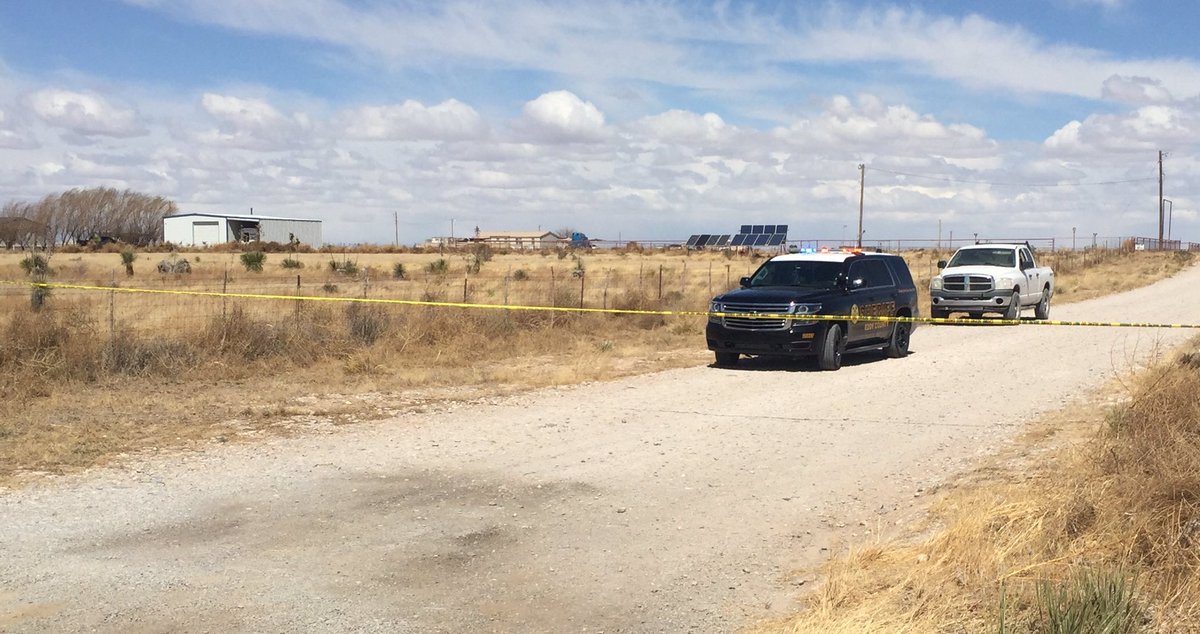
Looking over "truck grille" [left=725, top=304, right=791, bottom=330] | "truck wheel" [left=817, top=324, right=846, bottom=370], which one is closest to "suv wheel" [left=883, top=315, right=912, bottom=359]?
"truck wheel" [left=817, top=324, right=846, bottom=370]

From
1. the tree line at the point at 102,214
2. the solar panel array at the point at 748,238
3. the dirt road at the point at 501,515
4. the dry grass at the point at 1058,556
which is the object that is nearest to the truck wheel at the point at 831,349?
the dirt road at the point at 501,515

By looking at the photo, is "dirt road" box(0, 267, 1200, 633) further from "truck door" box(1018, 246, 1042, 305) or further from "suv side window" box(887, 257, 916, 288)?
"truck door" box(1018, 246, 1042, 305)

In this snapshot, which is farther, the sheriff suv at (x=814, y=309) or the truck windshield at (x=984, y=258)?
the truck windshield at (x=984, y=258)

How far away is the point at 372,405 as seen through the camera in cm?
1293

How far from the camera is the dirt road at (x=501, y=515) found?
20.0ft

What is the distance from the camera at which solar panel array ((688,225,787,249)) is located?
9894 centimetres

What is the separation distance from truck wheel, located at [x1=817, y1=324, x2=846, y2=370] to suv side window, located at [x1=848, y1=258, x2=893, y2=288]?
1426 mm

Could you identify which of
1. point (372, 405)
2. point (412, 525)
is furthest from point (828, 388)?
point (412, 525)

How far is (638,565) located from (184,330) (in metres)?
12.2

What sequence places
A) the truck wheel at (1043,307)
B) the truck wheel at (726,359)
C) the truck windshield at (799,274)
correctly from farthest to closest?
1. the truck wheel at (1043,307)
2. the truck windshield at (799,274)
3. the truck wheel at (726,359)

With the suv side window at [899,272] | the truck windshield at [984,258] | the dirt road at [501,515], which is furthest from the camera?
the truck windshield at [984,258]

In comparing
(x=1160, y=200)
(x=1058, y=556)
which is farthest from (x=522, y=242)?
(x=1058, y=556)

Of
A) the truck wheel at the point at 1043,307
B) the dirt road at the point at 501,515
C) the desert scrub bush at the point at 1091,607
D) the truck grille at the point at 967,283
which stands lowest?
the dirt road at the point at 501,515

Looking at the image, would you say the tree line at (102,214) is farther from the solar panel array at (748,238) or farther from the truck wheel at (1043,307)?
the truck wheel at (1043,307)
